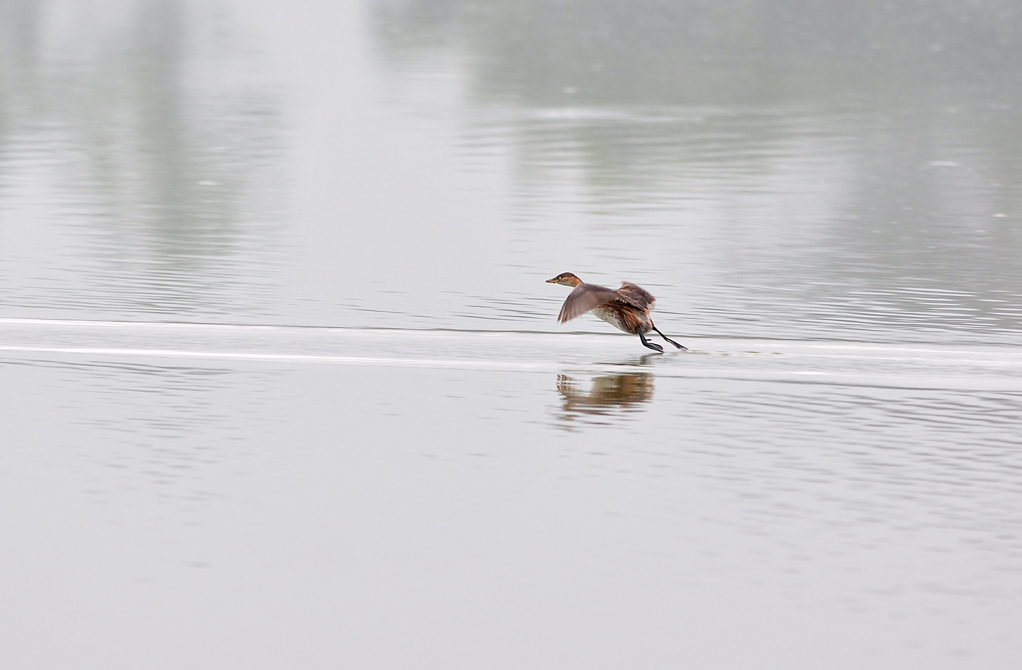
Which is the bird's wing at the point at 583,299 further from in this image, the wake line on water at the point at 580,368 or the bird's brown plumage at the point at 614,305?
the wake line on water at the point at 580,368

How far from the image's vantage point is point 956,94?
28219 millimetres

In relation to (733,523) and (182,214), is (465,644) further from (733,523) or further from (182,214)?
(182,214)

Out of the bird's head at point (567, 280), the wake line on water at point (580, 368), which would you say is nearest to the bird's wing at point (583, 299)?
the wake line on water at point (580, 368)

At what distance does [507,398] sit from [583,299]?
1.03 m

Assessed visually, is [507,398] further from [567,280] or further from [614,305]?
[567,280]

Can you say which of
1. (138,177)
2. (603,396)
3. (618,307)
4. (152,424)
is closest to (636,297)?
(618,307)

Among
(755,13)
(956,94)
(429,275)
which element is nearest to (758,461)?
(429,275)

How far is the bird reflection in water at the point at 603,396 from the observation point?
28.3ft

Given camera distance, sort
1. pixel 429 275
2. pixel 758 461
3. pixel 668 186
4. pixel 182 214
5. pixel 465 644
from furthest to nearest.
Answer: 1. pixel 668 186
2. pixel 182 214
3. pixel 429 275
4. pixel 758 461
5. pixel 465 644

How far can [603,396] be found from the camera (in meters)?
9.04

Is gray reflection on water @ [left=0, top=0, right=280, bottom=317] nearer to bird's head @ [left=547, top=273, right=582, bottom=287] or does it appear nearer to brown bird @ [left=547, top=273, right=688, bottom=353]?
bird's head @ [left=547, top=273, right=582, bottom=287]

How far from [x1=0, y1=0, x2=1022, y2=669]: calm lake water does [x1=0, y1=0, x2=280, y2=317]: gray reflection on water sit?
8cm

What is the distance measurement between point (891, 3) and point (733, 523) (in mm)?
42927

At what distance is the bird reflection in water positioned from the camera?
862cm
